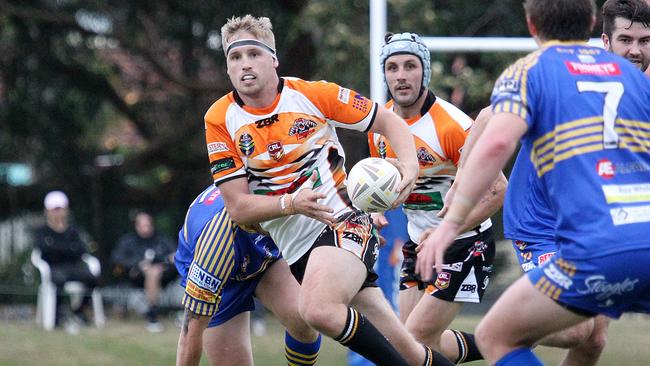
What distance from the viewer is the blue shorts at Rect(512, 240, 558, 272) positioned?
575 cm

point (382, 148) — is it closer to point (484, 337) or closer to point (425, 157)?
point (425, 157)

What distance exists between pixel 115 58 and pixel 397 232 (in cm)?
1006

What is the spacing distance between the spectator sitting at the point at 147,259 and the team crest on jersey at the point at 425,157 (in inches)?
341

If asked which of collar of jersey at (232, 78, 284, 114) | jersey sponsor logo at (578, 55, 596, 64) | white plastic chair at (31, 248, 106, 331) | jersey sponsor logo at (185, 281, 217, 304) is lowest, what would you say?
white plastic chair at (31, 248, 106, 331)

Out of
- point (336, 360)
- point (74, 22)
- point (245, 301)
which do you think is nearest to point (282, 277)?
point (245, 301)

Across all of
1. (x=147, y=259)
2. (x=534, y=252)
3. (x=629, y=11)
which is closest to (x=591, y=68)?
(x=629, y=11)

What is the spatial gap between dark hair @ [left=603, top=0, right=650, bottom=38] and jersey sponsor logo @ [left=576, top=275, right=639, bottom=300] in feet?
6.98

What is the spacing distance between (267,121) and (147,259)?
944 cm

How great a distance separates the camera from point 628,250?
4020 millimetres

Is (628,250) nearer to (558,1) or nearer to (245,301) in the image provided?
(558,1)

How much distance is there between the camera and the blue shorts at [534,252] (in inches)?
226

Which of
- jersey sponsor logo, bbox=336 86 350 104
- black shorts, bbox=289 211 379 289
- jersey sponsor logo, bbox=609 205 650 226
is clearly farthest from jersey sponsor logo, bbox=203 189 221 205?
jersey sponsor logo, bbox=609 205 650 226

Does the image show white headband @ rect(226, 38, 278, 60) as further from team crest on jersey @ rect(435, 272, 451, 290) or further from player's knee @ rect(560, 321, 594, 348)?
player's knee @ rect(560, 321, 594, 348)

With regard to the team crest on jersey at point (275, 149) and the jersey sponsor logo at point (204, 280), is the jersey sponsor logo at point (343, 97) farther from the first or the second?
the jersey sponsor logo at point (204, 280)
